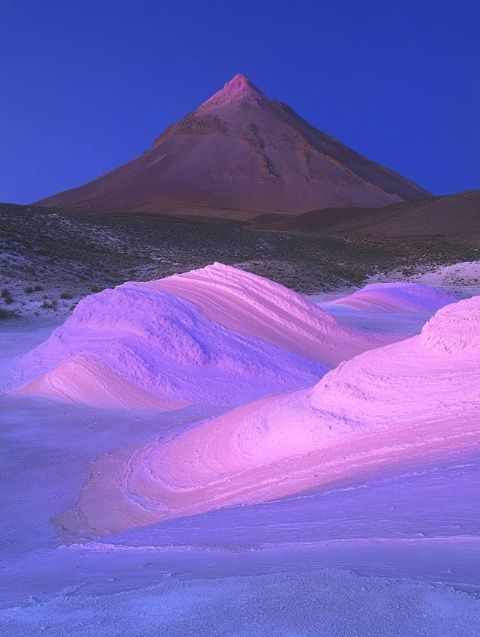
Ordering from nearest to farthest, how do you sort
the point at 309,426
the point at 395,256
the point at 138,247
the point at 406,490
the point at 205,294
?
the point at 406,490 → the point at 309,426 → the point at 205,294 → the point at 138,247 → the point at 395,256

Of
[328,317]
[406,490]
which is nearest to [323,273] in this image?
[328,317]

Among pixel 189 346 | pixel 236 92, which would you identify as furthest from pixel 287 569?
pixel 236 92

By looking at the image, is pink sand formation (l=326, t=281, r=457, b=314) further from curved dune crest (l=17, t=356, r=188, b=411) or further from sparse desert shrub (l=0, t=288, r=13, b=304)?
curved dune crest (l=17, t=356, r=188, b=411)

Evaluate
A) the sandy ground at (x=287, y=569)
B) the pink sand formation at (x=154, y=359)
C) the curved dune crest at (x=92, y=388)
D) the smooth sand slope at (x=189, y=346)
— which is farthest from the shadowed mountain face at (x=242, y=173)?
the sandy ground at (x=287, y=569)

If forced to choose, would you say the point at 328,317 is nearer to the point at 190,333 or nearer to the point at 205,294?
the point at 205,294

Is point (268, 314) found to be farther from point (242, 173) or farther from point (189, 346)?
point (242, 173)

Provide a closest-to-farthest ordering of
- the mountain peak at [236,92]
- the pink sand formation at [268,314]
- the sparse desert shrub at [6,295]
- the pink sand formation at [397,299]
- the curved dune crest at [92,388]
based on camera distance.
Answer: the curved dune crest at [92,388], the pink sand formation at [268,314], the pink sand formation at [397,299], the sparse desert shrub at [6,295], the mountain peak at [236,92]

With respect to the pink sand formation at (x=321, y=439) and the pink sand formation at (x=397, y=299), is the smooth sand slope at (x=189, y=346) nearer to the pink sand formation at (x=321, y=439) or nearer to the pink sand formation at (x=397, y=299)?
the pink sand formation at (x=321, y=439)
